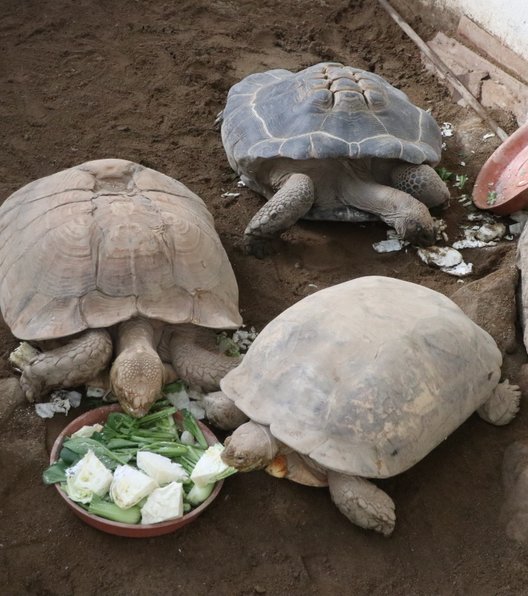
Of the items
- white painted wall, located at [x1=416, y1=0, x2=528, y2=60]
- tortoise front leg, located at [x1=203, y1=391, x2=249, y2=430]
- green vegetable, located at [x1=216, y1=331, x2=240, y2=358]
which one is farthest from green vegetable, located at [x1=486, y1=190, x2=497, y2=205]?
tortoise front leg, located at [x1=203, y1=391, x2=249, y2=430]

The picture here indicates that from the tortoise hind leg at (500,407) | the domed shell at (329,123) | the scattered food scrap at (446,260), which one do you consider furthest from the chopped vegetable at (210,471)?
the domed shell at (329,123)

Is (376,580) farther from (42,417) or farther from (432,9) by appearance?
(432,9)

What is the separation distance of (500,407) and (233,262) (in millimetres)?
1937

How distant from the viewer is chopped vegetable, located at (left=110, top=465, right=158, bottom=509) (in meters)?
2.91

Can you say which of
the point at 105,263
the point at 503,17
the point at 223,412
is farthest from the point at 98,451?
the point at 503,17

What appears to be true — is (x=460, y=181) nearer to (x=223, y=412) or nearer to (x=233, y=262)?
(x=233, y=262)

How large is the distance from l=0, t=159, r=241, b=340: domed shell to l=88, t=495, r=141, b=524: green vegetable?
2.88 feet

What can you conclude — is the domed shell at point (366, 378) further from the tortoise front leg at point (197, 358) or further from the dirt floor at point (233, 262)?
the dirt floor at point (233, 262)

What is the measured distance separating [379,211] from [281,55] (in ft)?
9.10

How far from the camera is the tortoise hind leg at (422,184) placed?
16.2 ft

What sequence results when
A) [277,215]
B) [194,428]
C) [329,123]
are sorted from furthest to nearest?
[329,123] < [277,215] < [194,428]

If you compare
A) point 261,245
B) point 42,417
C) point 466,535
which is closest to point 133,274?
point 42,417

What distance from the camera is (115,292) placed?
139 inches

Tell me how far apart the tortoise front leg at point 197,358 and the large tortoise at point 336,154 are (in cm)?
108
